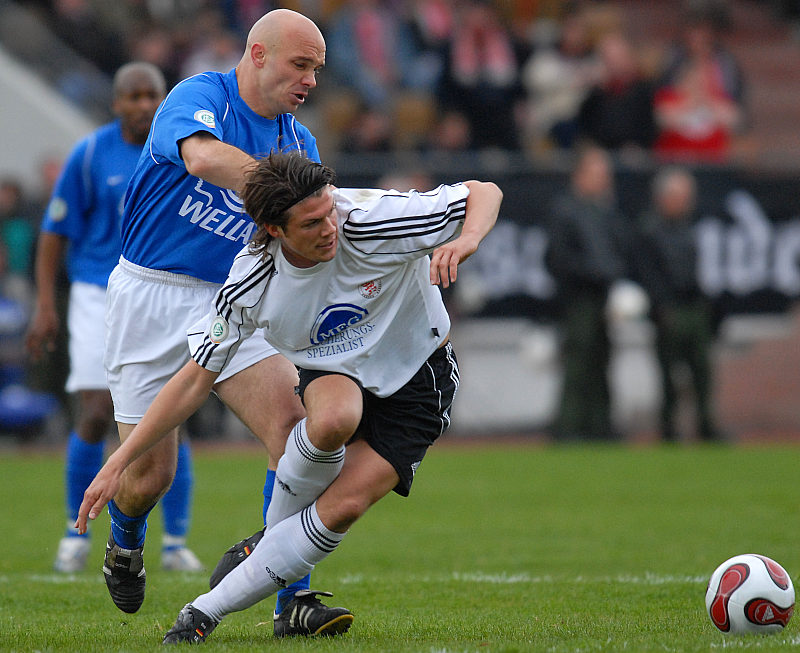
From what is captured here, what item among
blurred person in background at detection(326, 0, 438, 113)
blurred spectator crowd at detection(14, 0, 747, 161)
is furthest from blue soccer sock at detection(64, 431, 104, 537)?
blurred person in background at detection(326, 0, 438, 113)

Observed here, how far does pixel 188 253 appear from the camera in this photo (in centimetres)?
570

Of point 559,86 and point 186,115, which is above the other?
point 186,115

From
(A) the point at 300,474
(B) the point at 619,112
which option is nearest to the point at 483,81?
(B) the point at 619,112

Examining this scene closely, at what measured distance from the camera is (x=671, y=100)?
1650 cm

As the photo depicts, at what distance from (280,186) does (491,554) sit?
378cm

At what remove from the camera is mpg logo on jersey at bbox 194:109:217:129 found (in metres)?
5.21

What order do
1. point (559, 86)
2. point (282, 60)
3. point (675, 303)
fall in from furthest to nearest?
1. point (559, 86)
2. point (675, 303)
3. point (282, 60)

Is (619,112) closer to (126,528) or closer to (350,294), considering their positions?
(126,528)

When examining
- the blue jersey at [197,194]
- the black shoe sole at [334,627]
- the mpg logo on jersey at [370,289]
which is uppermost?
the blue jersey at [197,194]

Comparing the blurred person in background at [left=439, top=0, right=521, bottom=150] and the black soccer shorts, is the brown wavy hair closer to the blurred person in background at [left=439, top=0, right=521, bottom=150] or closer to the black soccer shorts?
the black soccer shorts

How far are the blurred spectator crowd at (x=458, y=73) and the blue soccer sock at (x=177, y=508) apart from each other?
8919mm

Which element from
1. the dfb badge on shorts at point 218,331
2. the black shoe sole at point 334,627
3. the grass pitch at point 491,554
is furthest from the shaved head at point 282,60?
the grass pitch at point 491,554

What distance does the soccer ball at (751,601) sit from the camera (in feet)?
16.2

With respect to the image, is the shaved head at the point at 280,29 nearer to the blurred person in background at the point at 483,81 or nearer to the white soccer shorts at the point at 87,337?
the white soccer shorts at the point at 87,337
